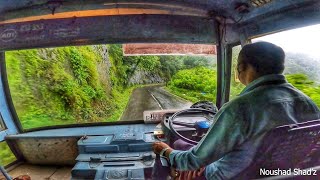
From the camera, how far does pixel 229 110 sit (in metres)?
1.14

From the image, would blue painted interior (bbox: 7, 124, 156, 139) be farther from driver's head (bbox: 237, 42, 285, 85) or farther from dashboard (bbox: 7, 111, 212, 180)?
driver's head (bbox: 237, 42, 285, 85)

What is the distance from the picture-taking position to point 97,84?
23.2ft

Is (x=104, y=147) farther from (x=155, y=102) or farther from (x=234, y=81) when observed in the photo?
(x=234, y=81)

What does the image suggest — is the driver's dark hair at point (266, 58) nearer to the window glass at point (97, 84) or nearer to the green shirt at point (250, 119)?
the green shirt at point (250, 119)

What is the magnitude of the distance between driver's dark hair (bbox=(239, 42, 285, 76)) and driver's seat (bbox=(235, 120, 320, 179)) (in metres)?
0.35

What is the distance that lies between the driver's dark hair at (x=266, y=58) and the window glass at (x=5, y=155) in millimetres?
4416

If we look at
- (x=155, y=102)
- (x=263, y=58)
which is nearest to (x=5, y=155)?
(x=155, y=102)

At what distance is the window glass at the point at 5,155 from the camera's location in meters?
3.88

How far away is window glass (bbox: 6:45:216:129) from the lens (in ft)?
14.5

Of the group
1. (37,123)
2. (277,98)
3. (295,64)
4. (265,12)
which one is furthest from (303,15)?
(37,123)

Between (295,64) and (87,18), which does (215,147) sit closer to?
(295,64)

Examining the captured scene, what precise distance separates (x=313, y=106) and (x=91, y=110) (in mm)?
6026

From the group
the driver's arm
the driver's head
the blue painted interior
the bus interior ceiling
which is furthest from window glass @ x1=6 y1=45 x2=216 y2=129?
the driver's arm

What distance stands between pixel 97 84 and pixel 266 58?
21.1 feet
